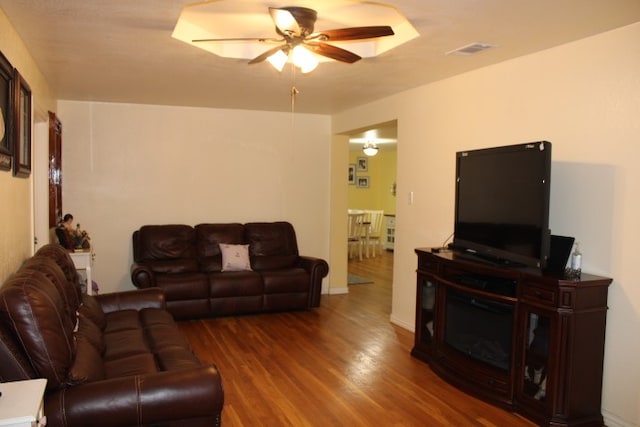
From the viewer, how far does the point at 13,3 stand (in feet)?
8.33

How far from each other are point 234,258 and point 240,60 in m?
2.52

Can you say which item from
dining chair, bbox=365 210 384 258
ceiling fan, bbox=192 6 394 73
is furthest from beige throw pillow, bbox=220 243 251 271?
dining chair, bbox=365 210 384 258

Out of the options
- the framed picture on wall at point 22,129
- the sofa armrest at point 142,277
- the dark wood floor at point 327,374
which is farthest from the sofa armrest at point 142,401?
the sofa armrest at point 142,277

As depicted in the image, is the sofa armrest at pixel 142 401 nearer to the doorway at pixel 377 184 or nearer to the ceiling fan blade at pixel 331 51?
the ceiling fan blade at pixel 331 51

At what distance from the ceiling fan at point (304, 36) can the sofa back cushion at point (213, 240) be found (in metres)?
2.98

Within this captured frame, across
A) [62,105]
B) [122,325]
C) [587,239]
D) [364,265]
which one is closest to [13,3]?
[122,325]

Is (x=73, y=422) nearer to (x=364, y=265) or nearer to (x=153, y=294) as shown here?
(x=153, y=294)

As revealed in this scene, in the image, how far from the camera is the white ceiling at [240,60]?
2580mm

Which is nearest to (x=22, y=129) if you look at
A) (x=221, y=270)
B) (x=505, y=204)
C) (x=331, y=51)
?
(x=331, y=51)

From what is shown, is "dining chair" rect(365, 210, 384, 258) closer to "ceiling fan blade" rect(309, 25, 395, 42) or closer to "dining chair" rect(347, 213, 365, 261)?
"dining chair" rect(347, 213, 365, 261)

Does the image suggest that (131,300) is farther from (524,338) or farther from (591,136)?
(591,136)

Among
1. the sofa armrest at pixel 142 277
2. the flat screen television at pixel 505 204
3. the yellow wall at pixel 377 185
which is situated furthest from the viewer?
the yellow wall at pixel 377 185

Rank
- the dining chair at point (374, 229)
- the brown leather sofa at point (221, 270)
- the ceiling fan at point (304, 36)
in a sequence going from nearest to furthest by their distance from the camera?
the ceiling fan at point (304, 36) → the brown leather sofa at point (221, 270) → the dining chair at point (374, 229)

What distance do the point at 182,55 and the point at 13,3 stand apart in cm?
117
